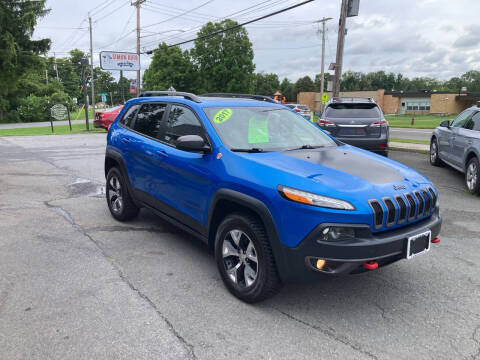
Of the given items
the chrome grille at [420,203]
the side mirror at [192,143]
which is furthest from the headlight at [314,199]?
the side mirror at [192,143]

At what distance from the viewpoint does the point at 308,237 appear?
9.32ft

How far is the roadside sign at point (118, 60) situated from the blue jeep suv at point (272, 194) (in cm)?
3339

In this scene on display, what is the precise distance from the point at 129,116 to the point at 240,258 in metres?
2.97

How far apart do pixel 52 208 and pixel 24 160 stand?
258 inches

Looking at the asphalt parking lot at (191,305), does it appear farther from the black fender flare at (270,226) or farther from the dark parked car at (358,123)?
the dark parked car at (358,123)

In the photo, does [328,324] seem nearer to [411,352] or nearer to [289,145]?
[411,352]

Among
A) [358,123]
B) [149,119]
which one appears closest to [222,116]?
[149,119]

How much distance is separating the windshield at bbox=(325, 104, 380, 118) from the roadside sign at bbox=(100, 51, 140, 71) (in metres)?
28.4

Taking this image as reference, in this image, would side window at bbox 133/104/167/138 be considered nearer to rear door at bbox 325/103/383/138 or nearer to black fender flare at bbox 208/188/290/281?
black fender flare at bbox 208/188/290/281

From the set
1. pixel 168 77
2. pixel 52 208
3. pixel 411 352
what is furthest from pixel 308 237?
pixel 168 77

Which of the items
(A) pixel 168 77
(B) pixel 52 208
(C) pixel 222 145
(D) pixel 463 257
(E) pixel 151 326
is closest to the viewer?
(E) pixel 151 326

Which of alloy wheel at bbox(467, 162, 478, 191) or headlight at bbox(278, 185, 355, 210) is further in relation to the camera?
alloy wheel at bbox(467, 162, 478, 191)

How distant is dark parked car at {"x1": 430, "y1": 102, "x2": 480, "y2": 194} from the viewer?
23.9 feet

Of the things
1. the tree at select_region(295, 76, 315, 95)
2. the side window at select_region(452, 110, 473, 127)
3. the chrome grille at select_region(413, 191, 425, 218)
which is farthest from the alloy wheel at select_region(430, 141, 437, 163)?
the tree at select_region(295, 76, 315, 95)
